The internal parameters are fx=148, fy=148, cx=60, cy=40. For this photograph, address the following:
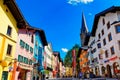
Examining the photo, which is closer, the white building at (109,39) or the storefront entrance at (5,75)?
the storefront entrance at (5,75)

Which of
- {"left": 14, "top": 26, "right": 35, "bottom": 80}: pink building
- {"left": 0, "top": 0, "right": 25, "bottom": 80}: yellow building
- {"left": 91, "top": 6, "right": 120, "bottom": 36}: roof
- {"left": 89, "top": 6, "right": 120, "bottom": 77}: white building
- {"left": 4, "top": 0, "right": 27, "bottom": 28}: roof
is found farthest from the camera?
{"left": 91, "top": 6, "right": 120, "bottom": 36}: roof

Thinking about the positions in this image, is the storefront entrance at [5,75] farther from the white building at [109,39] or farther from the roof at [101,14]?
the roof at [101,14]

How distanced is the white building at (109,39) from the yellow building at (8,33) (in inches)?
666

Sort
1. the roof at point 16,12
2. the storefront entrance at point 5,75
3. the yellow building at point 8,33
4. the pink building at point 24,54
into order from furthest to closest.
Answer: the pink building at point 24,54 → the roof at point 16,12 → the storefront entrance at point 5,75 → the yellow building at point 8,33

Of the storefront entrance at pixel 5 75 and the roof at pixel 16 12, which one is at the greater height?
the roof at pixel 16 12

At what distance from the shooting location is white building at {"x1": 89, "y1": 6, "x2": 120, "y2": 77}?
27.1 m

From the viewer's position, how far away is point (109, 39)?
100 feet

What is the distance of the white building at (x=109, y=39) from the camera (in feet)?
88.9

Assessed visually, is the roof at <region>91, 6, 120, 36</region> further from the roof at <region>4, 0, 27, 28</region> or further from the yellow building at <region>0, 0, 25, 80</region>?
the yellow building at <region>0, 0, 25, 80</region>

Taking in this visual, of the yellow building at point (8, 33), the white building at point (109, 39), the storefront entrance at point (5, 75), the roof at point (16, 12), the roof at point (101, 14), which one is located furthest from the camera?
the roof at point (101, 14)

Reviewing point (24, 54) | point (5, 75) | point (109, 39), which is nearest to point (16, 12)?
point (5, 75)

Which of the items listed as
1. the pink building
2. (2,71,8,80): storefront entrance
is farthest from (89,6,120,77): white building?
(2,71,8,80): storefront entrance

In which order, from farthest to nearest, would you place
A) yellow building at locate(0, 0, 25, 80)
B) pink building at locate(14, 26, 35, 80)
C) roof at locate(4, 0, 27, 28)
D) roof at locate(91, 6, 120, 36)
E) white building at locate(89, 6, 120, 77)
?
roof at locate(91, 6, 120, 36)
white building at locate(89, 6, 120, 77)
pink building at locate(14, 26, 35, 80)
roof at locate(4, 0, 27, 28)
yellow building at locate(0, 0, 25, 80)

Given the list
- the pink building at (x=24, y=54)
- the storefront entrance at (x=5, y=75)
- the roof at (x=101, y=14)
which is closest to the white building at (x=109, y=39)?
the roof at (x=101, y=14)
